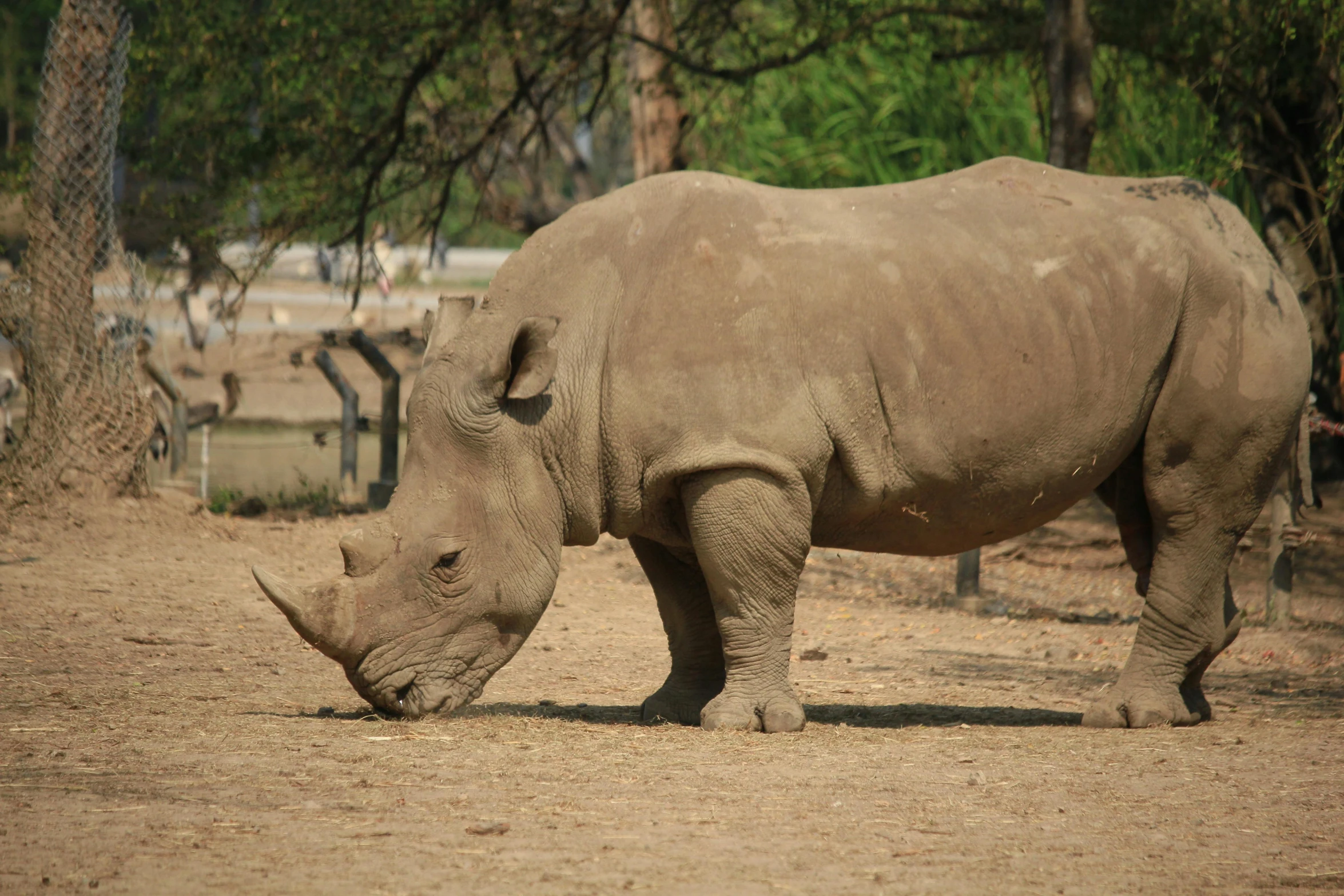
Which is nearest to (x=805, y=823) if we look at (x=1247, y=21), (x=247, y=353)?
(x=1247, y=21)

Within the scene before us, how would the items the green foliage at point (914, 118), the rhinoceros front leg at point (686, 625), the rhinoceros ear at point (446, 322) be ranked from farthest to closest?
the green foliage at point (914, 118)
the rhinoceros front leg at point (686, 625)
the rhinoceros ear at point (446, 322)

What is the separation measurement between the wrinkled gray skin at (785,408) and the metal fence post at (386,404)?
6.85 metres

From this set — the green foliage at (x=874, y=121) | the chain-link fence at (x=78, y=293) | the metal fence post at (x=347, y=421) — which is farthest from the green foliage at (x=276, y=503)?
the green foliage at (x=874, y=121)

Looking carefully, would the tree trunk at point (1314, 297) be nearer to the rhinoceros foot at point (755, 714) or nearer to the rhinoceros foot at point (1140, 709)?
the rhinoceros foot at point (1140, 709)

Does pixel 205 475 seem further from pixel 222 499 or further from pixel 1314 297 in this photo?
pixel 1314 297

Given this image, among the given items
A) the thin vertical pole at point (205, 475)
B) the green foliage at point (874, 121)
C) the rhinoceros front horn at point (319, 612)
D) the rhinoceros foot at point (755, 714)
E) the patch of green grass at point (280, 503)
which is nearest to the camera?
the rhinoceros front horn at point (319, 612)

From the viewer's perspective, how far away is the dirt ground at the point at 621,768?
3836 millimetres

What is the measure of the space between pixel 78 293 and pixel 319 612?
6421mm

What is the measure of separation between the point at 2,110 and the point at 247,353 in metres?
15.1

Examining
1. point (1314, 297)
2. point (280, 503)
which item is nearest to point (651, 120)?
point (280, 503)

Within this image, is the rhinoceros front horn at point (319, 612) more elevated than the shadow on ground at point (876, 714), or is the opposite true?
the rhinoceros front horn at point (319, 612)

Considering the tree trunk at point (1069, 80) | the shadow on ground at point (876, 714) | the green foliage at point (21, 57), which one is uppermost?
the green foliage at point (21, 57)

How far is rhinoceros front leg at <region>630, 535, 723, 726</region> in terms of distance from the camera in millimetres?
6180

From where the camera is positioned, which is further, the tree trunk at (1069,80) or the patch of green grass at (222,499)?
the patch of green grass at (222,499)
